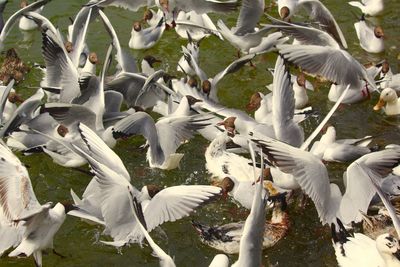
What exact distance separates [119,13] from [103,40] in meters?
0.91

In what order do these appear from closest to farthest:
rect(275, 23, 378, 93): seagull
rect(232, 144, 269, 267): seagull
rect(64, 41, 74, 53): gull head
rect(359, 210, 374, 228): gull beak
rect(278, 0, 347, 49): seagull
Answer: rect(232, 144, 269, 267): seagull → rect(359, 210, 374, 228): gull beak → rect(275, 23, 378, 93): seagull → rect(278, 0, 347, 49): seagull → rect(64, 41, 74, 53): gull head

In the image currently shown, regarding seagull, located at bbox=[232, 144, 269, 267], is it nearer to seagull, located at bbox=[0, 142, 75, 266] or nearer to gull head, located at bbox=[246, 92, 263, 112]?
seagull, located at bbox=[0, 142, 75, 266]

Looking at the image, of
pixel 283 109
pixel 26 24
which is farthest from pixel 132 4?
pixel 283 109

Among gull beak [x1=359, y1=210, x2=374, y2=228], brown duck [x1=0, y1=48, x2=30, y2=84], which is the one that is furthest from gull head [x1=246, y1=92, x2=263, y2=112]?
brown duck [x1=0, y1=48, x2=30, y2=84]

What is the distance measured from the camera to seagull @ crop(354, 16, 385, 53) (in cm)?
929

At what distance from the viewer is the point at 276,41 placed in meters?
8.70

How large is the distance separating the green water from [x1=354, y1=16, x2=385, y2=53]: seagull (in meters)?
0.10

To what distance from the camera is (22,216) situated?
18.7ft

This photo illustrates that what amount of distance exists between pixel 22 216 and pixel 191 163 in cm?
201

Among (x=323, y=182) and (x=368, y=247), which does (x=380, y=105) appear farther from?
(x=368, y=247)

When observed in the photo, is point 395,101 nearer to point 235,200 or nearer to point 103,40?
point 235,200

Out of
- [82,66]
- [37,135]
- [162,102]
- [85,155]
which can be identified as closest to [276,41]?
[162,102]

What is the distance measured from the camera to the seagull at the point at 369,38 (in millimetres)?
9289

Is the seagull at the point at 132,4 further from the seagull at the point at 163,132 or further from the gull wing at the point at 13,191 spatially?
the gull wing at the point at 13,191
